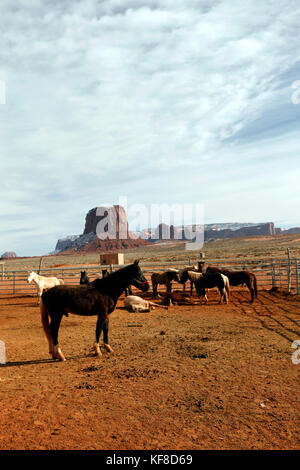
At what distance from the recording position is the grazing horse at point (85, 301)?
606 cm

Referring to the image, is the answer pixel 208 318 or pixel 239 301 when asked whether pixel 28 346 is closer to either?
pixel 208 318

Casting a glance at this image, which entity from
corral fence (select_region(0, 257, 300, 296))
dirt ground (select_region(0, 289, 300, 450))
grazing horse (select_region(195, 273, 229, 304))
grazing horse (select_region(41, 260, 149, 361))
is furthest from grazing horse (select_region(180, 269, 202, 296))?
grazing horse (select_region(41, 260, 149, 361))

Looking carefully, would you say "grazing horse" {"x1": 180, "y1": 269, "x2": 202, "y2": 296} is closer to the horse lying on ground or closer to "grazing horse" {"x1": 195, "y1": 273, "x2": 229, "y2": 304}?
"grazing horse" {"x1": 195, "y1": 273, "x2": 229, "y2": 304}

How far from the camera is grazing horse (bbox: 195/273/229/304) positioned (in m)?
13.3

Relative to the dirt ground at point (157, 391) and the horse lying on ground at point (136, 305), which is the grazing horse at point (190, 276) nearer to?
the horse lying on ground at point (136, 305)

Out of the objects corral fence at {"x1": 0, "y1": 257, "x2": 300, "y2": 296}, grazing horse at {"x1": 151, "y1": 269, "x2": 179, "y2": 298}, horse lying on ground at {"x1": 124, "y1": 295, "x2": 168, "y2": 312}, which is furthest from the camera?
corral fence at {"x1": 0, "y1": 257, "x2": 300, "y2": 296}

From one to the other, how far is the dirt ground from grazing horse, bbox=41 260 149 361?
619 mm

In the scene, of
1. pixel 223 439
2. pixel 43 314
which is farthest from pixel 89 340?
pixel 223 439

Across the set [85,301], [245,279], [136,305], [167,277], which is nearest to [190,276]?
[167,277]

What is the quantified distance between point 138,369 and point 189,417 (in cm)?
179

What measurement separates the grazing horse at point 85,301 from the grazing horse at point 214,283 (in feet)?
24.2

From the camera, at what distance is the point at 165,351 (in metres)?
6.65

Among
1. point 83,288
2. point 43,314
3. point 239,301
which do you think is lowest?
point 239,301

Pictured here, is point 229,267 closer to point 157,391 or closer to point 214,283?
point 214,283
